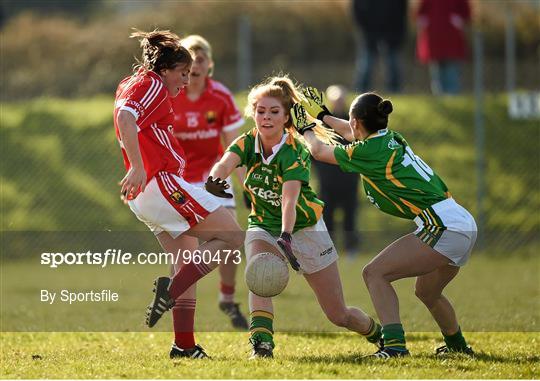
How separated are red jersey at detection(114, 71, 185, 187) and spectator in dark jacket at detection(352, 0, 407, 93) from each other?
980 cm

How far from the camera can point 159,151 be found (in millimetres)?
7305

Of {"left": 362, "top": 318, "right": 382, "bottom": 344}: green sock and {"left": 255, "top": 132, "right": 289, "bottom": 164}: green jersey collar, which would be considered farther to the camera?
{"left": 362, "top": 318, "right": 382, "bottom": 344}: green sock

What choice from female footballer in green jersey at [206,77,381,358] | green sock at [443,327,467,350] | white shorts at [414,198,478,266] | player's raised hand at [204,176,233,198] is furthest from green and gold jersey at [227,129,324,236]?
green sock at [443,327,467,350]

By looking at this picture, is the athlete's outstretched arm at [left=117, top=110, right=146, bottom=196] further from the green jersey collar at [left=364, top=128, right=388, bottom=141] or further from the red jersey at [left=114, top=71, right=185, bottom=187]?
the green jersey collar at [left=364, top=128, right=388, bottom=141]

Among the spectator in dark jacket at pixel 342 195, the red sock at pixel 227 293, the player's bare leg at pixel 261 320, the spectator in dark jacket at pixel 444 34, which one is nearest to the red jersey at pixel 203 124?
the red sock at pixel 227 293

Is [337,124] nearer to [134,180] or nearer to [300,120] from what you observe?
[300,120]

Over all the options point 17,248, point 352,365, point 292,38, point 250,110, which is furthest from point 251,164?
point 292,38

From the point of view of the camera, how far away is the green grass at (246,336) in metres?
6.67

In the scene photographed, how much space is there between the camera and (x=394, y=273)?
7180mm

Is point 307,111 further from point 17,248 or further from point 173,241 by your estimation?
point 17,248

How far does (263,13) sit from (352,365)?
49.4ft

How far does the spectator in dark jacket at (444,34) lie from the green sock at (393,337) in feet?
34.3

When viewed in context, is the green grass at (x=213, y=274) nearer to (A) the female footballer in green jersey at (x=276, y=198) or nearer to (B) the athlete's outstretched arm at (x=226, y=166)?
(A) the female footballer in green jersey at (x=276, y=198)

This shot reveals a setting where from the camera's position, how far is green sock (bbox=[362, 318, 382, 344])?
304 inches
